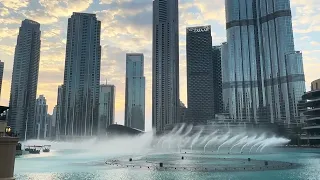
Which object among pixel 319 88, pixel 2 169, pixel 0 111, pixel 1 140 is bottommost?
pixel 2 169

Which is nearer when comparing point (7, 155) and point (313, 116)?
point (7, 155)

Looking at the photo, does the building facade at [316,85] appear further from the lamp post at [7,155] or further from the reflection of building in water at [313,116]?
the lamp post at [7,155]

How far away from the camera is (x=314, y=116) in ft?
506

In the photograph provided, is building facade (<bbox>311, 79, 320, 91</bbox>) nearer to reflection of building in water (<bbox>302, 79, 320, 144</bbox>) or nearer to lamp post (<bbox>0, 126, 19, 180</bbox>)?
reflection of building in water (<bbox>302, 79, 320, 144</bbox>)

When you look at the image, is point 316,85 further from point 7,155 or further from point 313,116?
point 7,155

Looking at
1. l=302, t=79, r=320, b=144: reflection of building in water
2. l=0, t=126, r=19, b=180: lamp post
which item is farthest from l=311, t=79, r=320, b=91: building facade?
l=0, t=126, r=19, b=180: lamp post

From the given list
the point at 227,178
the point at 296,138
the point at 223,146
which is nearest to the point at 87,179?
the point at 227,178

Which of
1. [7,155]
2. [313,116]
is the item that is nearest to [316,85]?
[313,116]

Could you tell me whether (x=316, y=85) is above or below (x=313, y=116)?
above

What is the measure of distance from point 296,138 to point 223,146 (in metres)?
49.9

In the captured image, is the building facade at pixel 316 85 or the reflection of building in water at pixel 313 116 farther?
the building facade at pixel 316 85

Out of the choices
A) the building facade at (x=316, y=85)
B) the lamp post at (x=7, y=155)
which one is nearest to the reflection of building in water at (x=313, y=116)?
the building facade at (x=316, y=85)

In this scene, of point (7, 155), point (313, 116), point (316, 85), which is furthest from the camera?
point (316, 85)

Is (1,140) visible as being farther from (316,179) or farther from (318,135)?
(318,135)
